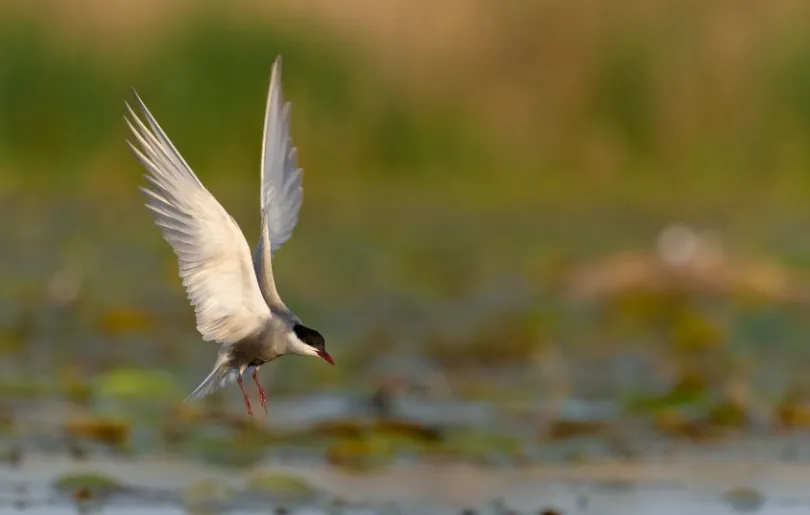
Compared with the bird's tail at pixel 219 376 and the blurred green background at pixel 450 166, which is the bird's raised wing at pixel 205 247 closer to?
the bird's tail at pixel 219 376

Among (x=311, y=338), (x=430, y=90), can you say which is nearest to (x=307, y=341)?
(x=311, y=338)

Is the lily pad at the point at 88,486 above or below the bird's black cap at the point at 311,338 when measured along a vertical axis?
above

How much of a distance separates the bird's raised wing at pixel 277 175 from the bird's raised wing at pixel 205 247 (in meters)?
0.30

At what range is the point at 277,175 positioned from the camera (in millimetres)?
8008

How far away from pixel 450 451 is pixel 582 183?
12.6m

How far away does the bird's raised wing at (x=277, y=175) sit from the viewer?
25.0 feet

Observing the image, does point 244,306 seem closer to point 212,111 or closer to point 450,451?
point 450,451

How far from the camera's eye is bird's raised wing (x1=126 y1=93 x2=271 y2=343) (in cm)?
705

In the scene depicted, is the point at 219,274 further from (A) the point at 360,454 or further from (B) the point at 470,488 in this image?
(A) the point at 360,454

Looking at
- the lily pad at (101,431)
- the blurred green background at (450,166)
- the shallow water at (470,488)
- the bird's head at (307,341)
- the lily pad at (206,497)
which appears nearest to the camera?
the bird's head at (307,341)

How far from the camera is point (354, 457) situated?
377 inches

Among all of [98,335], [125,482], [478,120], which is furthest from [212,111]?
[125,482]

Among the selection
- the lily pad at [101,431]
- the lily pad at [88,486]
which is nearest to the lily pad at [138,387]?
the lily pad at [101,431]

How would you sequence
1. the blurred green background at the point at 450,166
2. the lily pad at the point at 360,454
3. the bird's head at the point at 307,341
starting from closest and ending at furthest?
the bird's head at the point at 307,341 → the lily pad at the point at 360,454 → the blurred green background at the point at 450,166
